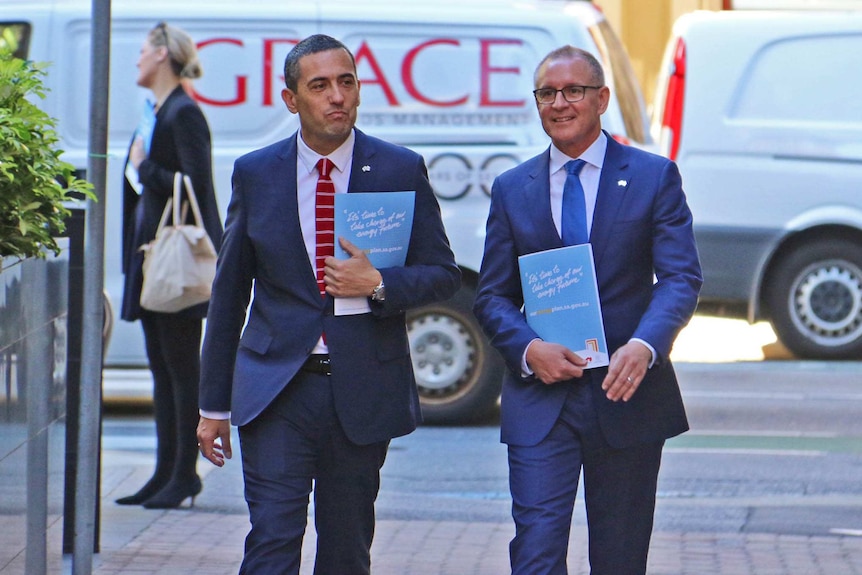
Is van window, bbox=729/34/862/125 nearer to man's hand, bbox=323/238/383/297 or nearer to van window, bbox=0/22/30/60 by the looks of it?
van window, bbox=0/22/30/60

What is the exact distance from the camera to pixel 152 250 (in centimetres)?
712

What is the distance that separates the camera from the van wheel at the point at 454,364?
9.83 meters

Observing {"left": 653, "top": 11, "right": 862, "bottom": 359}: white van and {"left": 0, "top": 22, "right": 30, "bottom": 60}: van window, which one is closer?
{"left": 0, "top": 22, "right": 30, "bottom": 60}: van window

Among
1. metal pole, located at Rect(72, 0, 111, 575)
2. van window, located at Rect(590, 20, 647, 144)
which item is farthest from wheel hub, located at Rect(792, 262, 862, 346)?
metal pole, located at Rect(72, 0, 111, 575)

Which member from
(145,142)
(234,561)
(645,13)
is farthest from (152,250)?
(645,13)

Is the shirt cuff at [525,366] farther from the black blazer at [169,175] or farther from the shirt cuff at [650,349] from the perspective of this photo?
the black blazer at [169,175]

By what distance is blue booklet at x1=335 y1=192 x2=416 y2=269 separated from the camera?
14.5 ft

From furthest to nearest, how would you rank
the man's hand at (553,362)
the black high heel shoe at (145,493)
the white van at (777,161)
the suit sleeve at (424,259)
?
the white van at (777,161), the black high heel shoe at (145,493), the suit sleeve at (424,259), the man's hand at (553,362)

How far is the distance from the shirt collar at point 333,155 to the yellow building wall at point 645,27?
18.8 metres

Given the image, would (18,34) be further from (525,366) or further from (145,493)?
(525,366)

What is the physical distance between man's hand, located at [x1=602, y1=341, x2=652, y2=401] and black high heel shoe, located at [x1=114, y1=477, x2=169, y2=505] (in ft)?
11.6

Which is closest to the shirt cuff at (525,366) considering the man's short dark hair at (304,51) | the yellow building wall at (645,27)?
the man's short dark hair at (304,51)

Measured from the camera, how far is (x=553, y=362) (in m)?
4.27

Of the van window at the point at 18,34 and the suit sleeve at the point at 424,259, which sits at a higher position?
the van window at the point at 18,34
